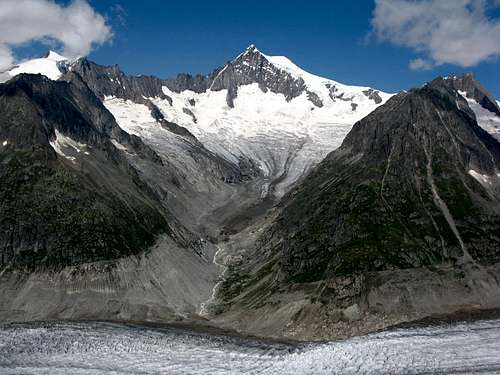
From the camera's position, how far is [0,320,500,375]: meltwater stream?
81.0 metres

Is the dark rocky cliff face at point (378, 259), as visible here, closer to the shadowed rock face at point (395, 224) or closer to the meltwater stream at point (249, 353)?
the shadowed rock face at point (395, 224)

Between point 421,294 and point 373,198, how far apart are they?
41.8 meters

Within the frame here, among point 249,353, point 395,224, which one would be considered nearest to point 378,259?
point 395,224

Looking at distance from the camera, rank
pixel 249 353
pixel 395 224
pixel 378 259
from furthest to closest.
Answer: pixel 395 224 < pixel 378 259 < pixel 249 353

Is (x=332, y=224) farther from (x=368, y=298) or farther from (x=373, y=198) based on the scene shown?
(x=368, y=298)

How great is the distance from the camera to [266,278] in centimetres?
17538

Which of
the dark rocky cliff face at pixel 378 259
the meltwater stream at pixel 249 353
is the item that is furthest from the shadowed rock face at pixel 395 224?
the meltwater stream at pixel 249 353

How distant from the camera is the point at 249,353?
93.6 m

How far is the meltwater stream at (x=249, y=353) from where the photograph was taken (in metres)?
81.0

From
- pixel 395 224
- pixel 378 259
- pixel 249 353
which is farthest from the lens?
pixel 395 224

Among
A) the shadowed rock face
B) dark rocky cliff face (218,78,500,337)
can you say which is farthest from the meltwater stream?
the shadowed rock face

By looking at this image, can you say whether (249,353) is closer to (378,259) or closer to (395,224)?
(378,259)

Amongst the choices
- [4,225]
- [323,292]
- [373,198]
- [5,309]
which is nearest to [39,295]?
[5,309]

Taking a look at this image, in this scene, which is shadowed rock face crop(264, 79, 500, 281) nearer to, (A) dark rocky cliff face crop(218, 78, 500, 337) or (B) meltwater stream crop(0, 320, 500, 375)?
(A) dark rocky cliff face crop(218, 78, 500, 337)
